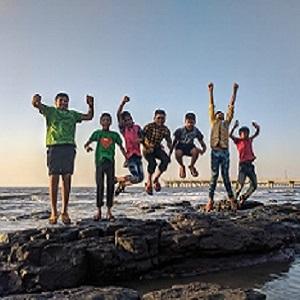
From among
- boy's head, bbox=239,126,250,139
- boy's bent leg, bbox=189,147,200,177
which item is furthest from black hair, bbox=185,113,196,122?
boy's head, bbox=239,126,250,139

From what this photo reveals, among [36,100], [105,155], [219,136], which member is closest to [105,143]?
[105,155]

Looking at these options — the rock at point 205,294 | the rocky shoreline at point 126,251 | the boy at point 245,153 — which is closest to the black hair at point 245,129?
the boy at point 245,153

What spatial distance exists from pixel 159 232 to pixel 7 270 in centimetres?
305

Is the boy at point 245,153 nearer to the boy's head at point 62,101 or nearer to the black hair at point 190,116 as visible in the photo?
the black hair at point 190,116

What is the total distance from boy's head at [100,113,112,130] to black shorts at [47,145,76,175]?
1151 millimetres

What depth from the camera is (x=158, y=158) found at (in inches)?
405

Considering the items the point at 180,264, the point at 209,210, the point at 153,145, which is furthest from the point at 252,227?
the point at 209,210

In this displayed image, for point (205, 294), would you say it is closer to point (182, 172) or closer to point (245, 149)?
point (182, 172)

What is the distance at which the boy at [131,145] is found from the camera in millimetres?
9875

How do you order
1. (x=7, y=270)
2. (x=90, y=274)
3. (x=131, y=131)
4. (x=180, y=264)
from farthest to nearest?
(x=131, y=131) < (x=180, y=264) < (x=90, y=274) < (x=7, y=270)

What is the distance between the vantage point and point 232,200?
14.3m

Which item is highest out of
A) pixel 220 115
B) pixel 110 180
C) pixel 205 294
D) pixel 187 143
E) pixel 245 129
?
pixel 220 115

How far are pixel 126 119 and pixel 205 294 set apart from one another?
205 inches

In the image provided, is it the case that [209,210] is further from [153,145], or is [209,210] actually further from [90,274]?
[90,274]
